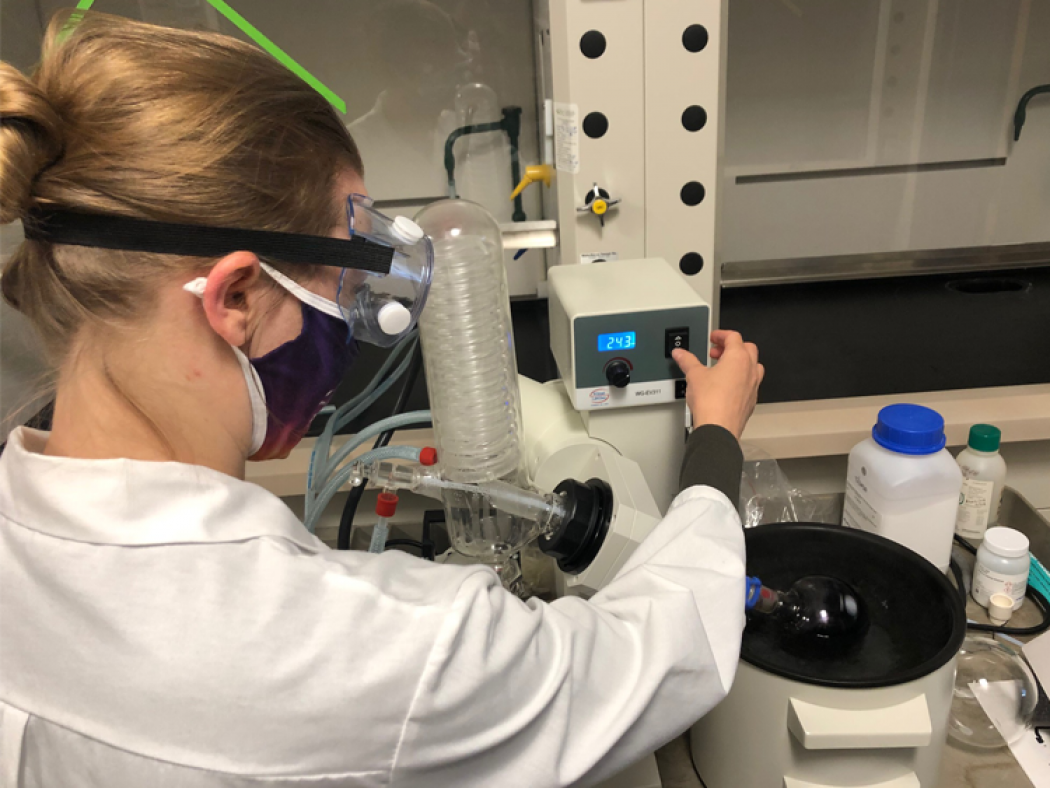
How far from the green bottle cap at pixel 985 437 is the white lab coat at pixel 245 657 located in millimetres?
822

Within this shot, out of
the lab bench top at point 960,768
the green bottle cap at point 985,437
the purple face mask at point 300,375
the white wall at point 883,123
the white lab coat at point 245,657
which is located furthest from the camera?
the white wall at point 883,123

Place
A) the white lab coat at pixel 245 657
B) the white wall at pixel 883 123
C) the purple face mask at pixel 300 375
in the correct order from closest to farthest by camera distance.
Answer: the white lab coat at pixel 245 657
the purple face mask at pixel 300 375
the white wall at pixel 883 123

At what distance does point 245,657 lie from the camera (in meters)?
0.48

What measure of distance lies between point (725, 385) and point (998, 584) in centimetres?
54

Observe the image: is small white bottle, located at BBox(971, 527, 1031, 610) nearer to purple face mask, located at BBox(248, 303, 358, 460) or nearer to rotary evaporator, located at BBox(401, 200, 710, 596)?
rotary evaporator, located at BBox(401, 200, 710, 596)

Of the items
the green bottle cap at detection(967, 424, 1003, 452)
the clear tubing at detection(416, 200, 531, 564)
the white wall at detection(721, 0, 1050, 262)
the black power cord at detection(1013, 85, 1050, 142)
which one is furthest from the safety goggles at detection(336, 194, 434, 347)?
the black power cord at detection(1013, 85, 1050, 142)

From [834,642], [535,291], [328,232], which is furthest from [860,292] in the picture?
[328,232]

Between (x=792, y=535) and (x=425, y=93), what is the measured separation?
1.42 metres

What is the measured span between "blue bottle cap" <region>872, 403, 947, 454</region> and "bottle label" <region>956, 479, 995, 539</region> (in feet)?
0.65

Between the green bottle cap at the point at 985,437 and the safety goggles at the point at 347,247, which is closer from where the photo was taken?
the safety goggles at the point at 347,247

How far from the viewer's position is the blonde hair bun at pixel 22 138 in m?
0.50

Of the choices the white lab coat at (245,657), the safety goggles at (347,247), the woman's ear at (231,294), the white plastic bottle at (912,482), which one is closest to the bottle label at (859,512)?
the white plastic bottle at (912,482)

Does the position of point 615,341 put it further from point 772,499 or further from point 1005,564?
point 1005,564

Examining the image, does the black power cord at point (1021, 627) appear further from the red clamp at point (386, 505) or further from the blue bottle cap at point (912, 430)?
the red clamp at point (386, 505)
